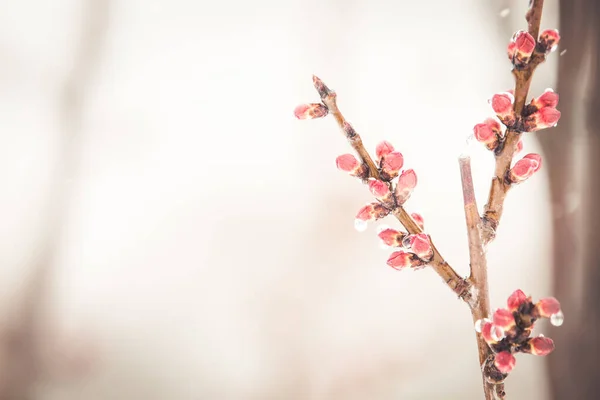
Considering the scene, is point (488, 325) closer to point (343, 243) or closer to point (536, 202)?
point (343, 243)

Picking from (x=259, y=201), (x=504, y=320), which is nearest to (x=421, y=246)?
(x=504, y=320)

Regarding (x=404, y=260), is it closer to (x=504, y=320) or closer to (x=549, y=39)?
(x=504, y=320)

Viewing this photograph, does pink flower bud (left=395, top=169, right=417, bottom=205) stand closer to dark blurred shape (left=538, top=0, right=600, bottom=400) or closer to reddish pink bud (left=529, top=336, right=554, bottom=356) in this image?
reddish pink bud (left=529, top=336, right=554, bottom=356)

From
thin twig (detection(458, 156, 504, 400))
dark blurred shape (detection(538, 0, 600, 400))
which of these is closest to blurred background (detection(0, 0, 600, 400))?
Result: dark blurred shape (detection(538, 0, 600, 400))

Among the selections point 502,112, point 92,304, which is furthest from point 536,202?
point 92,304

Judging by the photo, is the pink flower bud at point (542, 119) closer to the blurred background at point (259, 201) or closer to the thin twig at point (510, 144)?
the thin twig at point (510, 144)

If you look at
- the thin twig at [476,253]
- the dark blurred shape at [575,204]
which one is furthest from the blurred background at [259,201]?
the thin twig at [476,253]
